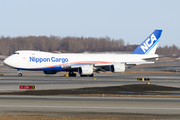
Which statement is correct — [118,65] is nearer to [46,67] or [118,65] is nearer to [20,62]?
[46,67]

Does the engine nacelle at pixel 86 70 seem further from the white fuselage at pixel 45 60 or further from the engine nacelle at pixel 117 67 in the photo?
the engine nacelle at pixel 117 67

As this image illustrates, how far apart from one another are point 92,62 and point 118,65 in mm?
5459

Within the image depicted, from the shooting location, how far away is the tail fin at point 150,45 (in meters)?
69.8

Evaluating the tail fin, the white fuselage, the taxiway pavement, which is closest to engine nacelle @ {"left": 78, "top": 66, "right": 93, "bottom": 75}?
the white fuselage

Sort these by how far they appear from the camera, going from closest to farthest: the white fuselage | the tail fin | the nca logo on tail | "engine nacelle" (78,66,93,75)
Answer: the white fuselage < "engine nacelle" (78,66,93,75) < the tail fin < the nca logo on tail

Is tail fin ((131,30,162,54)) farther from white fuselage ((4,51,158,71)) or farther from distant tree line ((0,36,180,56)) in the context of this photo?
distant tree line ((0,36,180,56))

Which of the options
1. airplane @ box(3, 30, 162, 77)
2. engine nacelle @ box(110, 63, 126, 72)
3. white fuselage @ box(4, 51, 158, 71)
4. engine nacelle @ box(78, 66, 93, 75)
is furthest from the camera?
engine nacelle @ box(110, 63, 126, 72)

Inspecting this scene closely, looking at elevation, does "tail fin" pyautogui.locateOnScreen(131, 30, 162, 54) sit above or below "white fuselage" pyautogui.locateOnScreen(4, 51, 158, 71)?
above

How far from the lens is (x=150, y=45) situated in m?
69.9

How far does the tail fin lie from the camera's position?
6975cm

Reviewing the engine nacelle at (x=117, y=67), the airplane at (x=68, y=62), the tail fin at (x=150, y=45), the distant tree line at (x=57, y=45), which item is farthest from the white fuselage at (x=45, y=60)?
the distant tree line at (x=57, y=45)

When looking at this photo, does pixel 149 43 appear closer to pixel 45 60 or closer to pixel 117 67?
pixel 117 67

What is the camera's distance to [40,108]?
71.1 ft

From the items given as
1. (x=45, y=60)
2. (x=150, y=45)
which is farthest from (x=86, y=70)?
(x=150, y=45)
